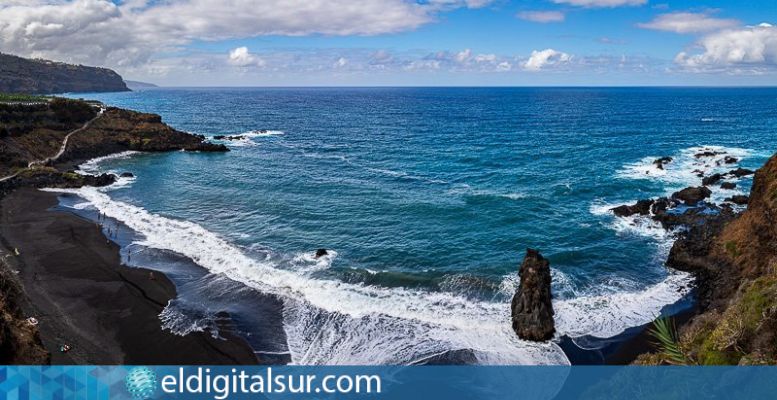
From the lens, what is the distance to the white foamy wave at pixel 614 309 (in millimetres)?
31656

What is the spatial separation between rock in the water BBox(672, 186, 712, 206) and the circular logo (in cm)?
5712

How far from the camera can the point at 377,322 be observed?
107 feet

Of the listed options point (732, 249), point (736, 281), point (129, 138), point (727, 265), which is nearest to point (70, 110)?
point (129, 138)

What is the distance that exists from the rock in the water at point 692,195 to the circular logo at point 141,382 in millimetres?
57120

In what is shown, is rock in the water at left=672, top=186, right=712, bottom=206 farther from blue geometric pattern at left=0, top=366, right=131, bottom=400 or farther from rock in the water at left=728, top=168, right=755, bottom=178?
blue geometric pattern at left=0, top=366, right=131, bottom=400

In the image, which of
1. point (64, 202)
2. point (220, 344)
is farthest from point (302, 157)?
point (220, 344)

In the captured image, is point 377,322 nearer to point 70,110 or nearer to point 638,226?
point 638,226

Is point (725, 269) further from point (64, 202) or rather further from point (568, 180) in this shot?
point (64, 202)

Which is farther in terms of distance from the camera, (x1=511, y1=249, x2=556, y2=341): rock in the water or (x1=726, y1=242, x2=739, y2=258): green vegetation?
(x1=726, y1=242, x2=739, y2=258): green vegetation

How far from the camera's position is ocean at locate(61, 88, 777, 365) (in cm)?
3180

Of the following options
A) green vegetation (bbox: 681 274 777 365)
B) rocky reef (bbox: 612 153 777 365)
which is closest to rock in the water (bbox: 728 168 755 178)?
rocky reef (bbox: 612 153 777 365)

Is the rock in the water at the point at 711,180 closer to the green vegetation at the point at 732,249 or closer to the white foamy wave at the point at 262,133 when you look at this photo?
the green vegetation at the point at 732,249

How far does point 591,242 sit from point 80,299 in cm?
4400

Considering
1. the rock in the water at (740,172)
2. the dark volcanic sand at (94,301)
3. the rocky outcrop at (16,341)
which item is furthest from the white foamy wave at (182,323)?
the rock in the water at (740,172)
